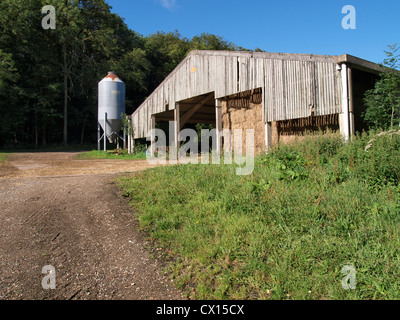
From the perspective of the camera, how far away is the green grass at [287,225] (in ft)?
9.73

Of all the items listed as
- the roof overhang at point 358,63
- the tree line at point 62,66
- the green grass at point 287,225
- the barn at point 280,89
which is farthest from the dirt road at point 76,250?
the tree line at point 62,66

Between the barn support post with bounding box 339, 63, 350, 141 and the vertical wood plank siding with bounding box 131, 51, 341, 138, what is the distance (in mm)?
163

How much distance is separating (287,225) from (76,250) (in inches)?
115

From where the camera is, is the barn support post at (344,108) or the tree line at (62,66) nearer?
the barn support post at (344,108)

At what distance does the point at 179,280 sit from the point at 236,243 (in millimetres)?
859

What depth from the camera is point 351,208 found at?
3840 mm

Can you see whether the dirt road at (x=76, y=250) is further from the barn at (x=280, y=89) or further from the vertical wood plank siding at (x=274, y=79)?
the vertical wood plank siding at (x=274, y=79)

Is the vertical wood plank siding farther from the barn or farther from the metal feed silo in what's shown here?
the metal feed silo

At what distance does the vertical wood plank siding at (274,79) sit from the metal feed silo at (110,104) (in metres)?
9.23

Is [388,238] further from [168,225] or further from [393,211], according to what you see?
[168,225]

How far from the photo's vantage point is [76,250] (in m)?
3.94

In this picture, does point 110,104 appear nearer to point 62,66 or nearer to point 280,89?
point 62,66

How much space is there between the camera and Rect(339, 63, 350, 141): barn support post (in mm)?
7473

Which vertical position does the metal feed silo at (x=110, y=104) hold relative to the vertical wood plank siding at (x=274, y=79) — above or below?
above
